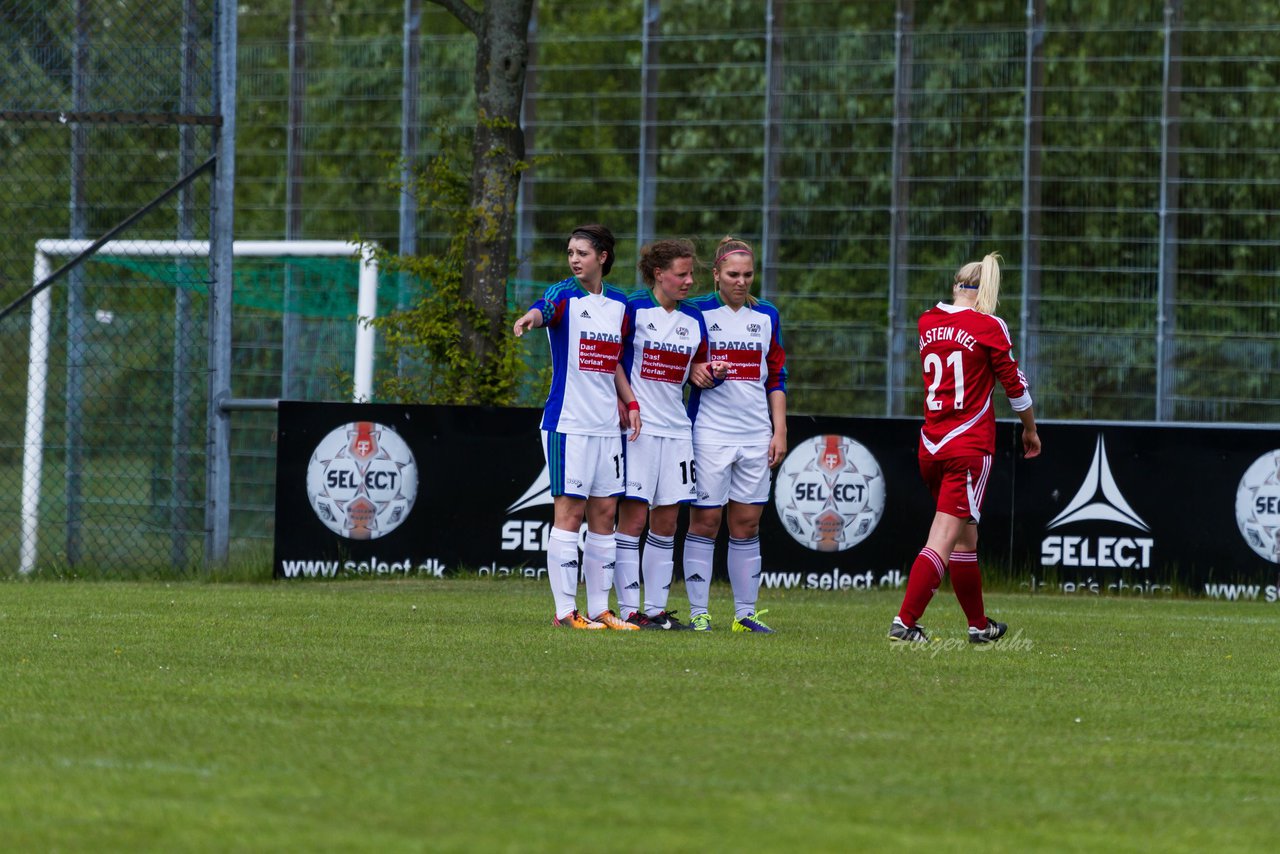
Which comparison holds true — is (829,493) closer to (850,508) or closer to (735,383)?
(850,508)

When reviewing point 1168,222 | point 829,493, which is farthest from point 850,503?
point 1168,222

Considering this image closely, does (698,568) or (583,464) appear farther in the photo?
(698,568)

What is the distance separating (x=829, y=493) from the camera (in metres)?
12.9

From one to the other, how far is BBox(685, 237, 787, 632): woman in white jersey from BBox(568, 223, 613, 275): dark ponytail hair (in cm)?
50

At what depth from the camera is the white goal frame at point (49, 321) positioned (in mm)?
13766

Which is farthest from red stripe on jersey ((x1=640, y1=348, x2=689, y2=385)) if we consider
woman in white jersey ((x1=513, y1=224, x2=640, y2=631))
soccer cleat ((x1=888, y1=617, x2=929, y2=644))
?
soccer cleat ((x1=888, y1=617, x2=929, y2=644))

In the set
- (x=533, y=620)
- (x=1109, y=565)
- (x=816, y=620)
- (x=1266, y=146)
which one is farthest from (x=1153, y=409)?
(x=533, y=620)

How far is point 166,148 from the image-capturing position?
1992 centimetres

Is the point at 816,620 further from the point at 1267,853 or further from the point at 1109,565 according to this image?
the point at 1267,853

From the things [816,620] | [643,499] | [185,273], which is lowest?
[816,620]

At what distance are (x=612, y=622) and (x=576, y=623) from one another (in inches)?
7.0

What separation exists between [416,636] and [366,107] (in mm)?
12685

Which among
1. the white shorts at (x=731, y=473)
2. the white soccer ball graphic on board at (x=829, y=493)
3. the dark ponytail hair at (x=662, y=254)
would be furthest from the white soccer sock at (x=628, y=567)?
the white soccer ball graphic on board at (x=829, y=493)

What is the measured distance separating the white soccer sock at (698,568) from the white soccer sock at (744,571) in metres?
0.11
